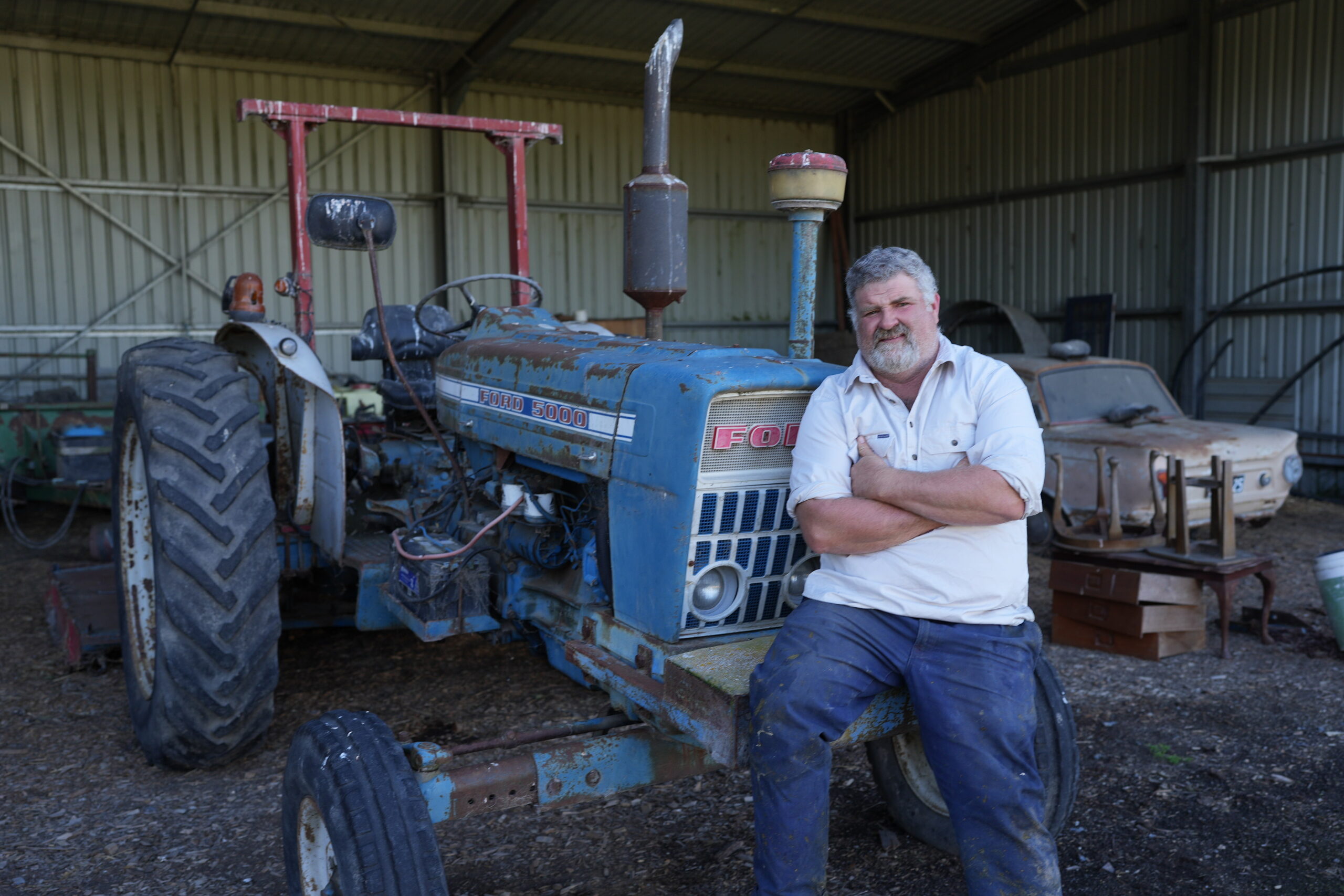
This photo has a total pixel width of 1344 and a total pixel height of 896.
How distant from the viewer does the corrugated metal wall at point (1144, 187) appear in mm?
9461

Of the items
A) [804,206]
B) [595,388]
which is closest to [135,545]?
[595,388]

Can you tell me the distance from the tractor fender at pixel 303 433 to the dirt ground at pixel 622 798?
2.25ft

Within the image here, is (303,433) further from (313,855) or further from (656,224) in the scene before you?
(313,855)

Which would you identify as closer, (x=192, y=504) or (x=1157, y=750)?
(x=192, y=504)

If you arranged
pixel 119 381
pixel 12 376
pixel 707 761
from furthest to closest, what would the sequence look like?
1. pixel 12 376
2. pixel 119 381
3. pixel 707 761

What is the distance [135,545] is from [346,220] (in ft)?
4.72

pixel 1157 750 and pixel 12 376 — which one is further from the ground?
pixel 12 376

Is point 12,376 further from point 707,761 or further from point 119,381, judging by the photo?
point 707,761

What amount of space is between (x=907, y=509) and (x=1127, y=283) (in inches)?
402

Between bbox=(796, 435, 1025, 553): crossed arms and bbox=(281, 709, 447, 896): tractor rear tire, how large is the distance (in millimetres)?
965

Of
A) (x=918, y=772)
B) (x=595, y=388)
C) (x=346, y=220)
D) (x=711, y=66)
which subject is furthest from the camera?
(x=711, y=66)

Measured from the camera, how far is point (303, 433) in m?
3.69

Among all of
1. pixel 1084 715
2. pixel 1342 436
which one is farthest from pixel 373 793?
pixel 1342 436

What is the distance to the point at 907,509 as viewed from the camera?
2174mm
